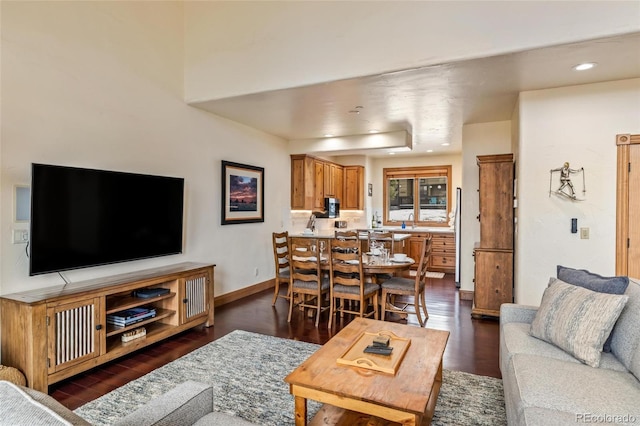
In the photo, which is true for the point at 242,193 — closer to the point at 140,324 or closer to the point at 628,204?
the point at 140,324

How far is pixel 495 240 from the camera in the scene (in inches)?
180

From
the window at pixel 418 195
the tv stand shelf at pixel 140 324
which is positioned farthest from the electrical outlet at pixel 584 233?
the window at pixel 418 195

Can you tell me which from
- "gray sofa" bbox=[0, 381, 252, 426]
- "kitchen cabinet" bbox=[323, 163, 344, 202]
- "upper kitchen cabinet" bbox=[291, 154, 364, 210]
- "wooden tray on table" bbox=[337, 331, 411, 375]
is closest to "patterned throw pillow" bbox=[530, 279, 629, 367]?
"wooden tray on table" bbox=[337, 331, 411, 375]

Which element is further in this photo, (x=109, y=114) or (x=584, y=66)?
(x=109, y=114)

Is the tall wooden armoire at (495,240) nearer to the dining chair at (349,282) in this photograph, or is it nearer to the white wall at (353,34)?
the dining chair at (349,282)

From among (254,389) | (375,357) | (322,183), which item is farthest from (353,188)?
(375,357)

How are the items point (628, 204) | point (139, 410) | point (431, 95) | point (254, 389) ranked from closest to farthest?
point (139, 410)
point (254, 389)
point (628, 204)
point (431, 95)

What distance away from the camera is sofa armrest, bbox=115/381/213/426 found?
1.46 meters

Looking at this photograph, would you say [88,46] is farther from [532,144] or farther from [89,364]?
[532,144]

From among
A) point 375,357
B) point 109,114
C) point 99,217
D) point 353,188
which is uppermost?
point 109,114

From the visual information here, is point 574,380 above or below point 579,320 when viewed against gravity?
below

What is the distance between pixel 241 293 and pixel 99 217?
2701 millimetres

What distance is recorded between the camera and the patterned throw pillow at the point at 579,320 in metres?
2.06

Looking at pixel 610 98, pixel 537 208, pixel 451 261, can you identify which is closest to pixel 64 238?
pixel 537 208
